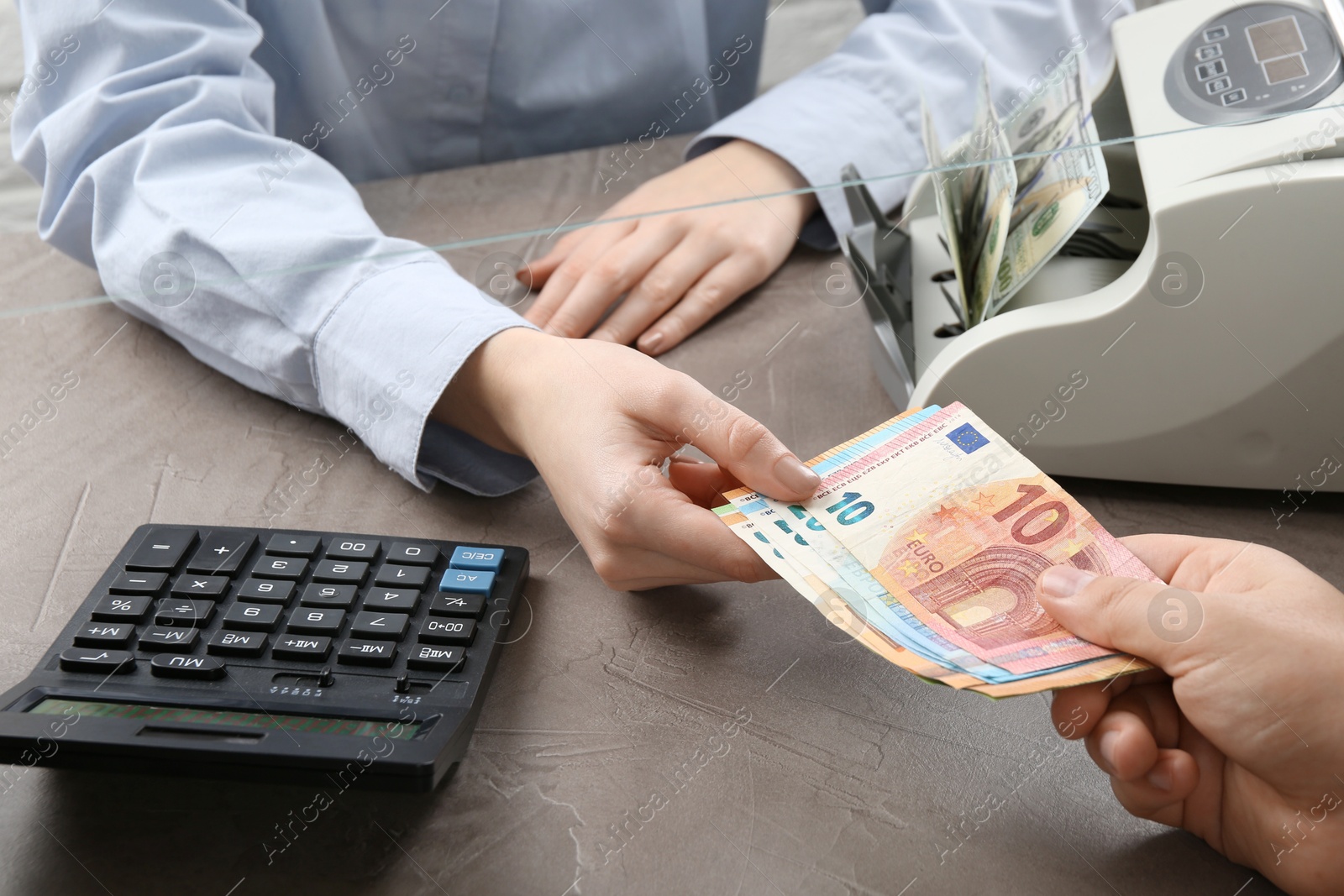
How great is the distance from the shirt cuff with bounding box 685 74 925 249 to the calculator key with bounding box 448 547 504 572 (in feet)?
1.46

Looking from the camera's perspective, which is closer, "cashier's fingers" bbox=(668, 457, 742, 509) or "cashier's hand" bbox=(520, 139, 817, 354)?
"cashier's fingers" bbox=(668, 457, 742, 509)

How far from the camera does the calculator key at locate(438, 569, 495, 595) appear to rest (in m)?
0.56

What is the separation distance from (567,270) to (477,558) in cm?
33

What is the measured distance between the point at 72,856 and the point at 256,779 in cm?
9

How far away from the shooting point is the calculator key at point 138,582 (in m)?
0.55

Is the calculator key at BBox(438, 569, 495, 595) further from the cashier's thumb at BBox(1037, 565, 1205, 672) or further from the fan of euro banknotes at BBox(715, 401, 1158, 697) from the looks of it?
the cashier's thumb at BBox(1037, 565, 1205, 672)

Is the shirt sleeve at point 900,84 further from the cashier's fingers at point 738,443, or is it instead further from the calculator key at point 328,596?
the calculator key at point 328,596

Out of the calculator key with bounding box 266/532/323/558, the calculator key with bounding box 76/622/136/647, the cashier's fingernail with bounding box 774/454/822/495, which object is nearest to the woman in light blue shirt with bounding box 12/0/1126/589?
the cashier's fingernail with bounding box 774/454/822/495

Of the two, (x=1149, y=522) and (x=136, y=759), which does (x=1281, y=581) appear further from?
(x=136, y=759)

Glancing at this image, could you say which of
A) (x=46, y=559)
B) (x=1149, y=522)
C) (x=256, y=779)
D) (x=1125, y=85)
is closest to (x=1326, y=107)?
(x=1125, y=85)

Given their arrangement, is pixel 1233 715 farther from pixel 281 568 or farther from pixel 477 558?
pixel 281 568

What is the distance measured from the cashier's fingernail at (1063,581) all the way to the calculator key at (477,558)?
31 cm

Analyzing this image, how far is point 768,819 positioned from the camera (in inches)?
18.2

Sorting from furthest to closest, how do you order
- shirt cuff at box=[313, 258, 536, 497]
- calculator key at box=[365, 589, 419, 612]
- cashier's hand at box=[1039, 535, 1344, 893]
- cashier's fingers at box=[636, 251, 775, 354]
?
1. cashier's fingers at box=[636, 251, 775, 354]
2. shirt cuff at box=[313, 258, 536, 497]
3. calculator key at box=[365, 589, 419, 612]
4. cashier's hand at box=[1039, 535, 1344, 893]
